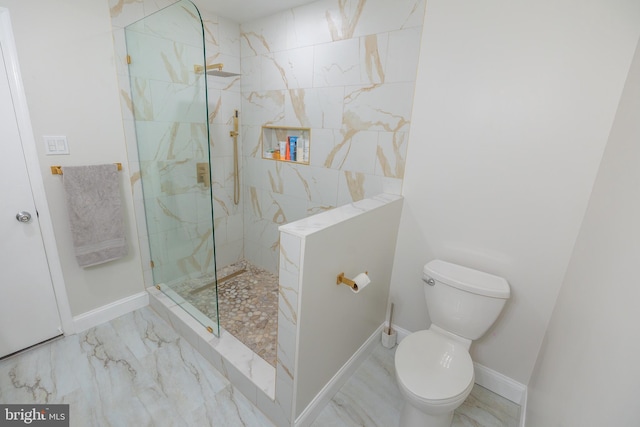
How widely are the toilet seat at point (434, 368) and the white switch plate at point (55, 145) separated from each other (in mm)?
2439

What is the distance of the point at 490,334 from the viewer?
175cm

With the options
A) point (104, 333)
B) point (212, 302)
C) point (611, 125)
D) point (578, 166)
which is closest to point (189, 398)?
point (212, 302)

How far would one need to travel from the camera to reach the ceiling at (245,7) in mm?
2133

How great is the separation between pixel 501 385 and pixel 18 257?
126 inches

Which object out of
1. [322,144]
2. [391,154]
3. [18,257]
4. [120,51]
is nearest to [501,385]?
[391,154]

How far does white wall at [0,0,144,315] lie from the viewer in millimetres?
1642

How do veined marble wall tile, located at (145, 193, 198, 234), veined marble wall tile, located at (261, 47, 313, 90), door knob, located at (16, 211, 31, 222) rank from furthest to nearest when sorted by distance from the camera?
veined marble wall tile, located at (261, 47, 313, 90), veined marble wall tile, located at (145, 193, 198, 234), door knob, located at (16, 211, 31, 222)

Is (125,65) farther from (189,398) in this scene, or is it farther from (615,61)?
(615,61)

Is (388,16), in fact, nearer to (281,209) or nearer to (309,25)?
(309,25)

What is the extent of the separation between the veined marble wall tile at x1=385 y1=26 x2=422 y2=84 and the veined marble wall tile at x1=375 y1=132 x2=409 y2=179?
1.14 feet

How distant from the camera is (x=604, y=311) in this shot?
0.86m

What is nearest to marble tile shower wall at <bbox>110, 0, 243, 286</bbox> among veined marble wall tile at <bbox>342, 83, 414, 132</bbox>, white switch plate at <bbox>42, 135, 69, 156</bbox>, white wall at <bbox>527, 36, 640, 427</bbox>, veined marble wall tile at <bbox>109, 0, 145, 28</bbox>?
veined marble wall tile at <bbox>109, 0, 145, 28</bbox>

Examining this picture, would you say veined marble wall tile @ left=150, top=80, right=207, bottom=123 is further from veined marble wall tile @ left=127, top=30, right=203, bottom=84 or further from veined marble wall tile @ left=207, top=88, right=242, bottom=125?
veined marble wall tile @ left=207, top=88, right=242, bottom=125

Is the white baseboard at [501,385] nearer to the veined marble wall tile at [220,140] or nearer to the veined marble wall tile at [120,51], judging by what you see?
the veined marble wall tile at [220,140]
